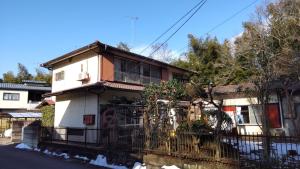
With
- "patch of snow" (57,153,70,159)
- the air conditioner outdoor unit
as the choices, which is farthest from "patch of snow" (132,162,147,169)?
the air conditioner outdoor unit

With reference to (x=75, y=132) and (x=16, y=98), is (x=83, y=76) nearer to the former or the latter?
(x=75, y=132)

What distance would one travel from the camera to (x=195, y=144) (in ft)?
28.8

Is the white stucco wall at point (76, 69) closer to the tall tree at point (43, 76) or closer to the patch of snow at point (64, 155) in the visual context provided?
the patch of snow at point (64, 155)

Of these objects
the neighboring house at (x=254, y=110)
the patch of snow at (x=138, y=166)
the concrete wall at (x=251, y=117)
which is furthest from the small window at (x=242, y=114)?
the patch of snow at (x=138, y=166)

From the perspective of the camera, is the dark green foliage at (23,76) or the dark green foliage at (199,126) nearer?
the dark green foliage at (199,126)

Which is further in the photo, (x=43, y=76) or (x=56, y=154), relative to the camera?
(x=43, y=76)

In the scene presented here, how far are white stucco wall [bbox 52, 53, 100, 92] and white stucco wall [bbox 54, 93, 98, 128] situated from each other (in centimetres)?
115

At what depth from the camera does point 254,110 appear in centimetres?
1853

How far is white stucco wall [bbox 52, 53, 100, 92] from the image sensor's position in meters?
16.3

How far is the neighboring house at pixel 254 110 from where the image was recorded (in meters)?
16.9

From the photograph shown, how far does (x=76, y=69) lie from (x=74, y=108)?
3104 mm

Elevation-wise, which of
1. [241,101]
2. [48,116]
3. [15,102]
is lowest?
[48,116]

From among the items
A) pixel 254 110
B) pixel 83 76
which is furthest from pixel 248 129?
pixel 83 76

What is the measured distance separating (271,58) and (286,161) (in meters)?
10.4
